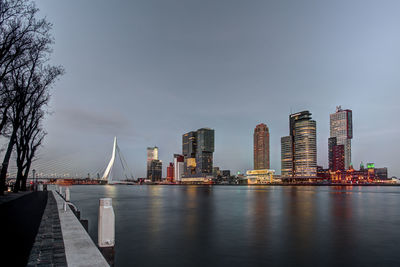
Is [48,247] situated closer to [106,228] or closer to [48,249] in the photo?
[48,249]

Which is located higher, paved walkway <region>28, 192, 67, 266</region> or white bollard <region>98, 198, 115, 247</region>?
white bollard <region>98, 198, 115, 247</region>

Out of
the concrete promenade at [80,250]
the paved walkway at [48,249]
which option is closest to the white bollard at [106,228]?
the concrete promenade at [80,250]

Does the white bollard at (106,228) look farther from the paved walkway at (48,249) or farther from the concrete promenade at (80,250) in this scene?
the paved walkway at (48,249)

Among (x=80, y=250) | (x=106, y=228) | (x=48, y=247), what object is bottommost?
(x=48, y=247)

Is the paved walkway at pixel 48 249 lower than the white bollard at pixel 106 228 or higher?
lower

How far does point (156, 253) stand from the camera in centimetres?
1293

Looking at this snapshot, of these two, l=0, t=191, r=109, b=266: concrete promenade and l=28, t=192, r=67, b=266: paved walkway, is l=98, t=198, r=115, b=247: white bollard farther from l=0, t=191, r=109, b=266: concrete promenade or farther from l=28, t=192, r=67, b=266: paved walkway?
l=28, t=192, r=67, b=266: paved walkway

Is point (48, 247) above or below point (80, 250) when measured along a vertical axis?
below

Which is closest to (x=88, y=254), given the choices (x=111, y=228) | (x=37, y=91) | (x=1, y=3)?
(x=111, y=228)

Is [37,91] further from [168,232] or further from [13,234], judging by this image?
[13,234]

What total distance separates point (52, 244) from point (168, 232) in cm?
1061

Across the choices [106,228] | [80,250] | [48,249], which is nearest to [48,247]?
[48,249]

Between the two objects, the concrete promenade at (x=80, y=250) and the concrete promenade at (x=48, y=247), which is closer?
the concrete promenade at (x=80, y=250)

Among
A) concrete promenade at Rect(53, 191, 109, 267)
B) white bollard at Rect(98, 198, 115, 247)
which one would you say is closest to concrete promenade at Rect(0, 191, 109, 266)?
concrete promenade at Rect(53, 191, 109, 267)
